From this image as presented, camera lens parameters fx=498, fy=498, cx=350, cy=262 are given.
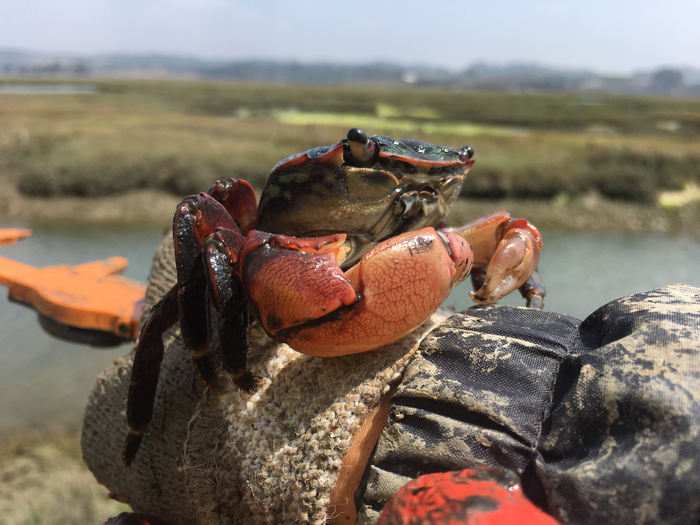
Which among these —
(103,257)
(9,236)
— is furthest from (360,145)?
(9,236)

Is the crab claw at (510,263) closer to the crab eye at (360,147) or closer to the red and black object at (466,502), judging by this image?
the crab eye at (360,147)

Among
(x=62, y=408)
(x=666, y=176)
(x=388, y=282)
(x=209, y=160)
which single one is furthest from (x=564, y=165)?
(x=388, y=282)

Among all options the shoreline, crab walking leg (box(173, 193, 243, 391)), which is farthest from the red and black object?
the shoreline

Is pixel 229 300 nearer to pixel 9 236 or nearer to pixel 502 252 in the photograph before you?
pixel 502 252

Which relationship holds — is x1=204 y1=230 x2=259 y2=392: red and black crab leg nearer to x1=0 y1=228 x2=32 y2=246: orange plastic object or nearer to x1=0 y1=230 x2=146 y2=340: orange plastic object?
x1=0 y1=230 x2=146 y2=340: orange plastic object

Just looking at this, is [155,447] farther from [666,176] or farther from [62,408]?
[666,176]

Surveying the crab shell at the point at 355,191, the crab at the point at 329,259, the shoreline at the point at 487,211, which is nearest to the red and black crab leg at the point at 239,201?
the crab at the point at 329,259
